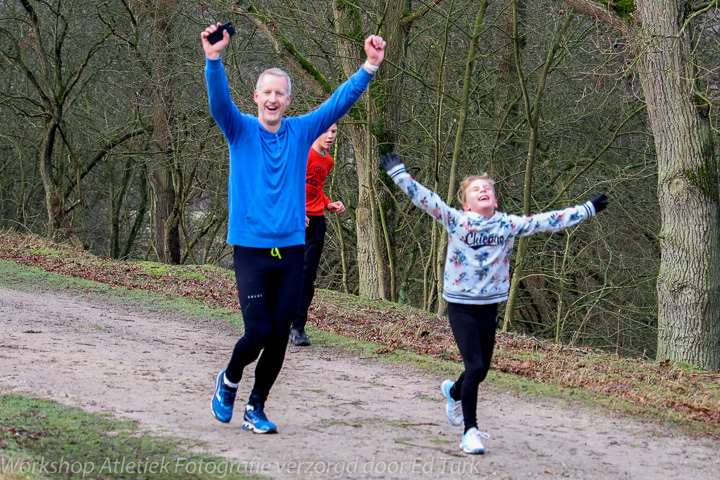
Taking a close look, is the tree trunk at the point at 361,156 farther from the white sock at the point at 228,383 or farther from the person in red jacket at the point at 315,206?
the white sock at the point at 228,383

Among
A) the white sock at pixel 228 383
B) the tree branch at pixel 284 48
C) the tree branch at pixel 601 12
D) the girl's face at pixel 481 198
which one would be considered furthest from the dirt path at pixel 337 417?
the tree branch at pixel 284 48

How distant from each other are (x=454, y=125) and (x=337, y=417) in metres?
9.36

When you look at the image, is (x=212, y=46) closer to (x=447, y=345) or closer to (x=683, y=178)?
(x=447, y=345)

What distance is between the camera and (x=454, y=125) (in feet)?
45.2

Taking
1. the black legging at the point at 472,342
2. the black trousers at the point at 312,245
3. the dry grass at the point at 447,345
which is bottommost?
the dry grass at the point at 447,345

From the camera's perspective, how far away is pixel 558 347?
884cm

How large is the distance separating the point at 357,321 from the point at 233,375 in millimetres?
4831

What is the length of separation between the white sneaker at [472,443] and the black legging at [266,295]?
113 centimetres

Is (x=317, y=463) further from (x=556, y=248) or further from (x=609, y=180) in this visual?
(x=556, y=248)

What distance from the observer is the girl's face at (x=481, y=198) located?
182 inches

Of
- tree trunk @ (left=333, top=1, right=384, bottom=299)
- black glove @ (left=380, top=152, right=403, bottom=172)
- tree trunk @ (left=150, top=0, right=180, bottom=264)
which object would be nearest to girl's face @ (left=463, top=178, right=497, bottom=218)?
black glove @ (left=380, top=152, right=403, bottom=172)

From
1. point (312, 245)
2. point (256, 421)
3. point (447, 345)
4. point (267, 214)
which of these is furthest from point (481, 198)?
point (447, 345)

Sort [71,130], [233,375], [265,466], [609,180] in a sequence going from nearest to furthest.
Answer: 1. [265,466]
2. [233,375]
3. [609,180]
4. [71,130]

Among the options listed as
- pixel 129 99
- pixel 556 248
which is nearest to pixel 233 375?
pixel 556 248
